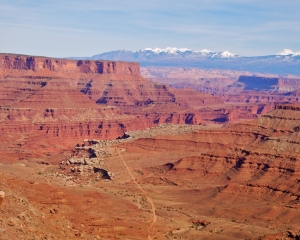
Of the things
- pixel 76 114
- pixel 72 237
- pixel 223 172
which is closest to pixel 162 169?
pixel 223 172

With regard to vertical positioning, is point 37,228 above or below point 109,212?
above

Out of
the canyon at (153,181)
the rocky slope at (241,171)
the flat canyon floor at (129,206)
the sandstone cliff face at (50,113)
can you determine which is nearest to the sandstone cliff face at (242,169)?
the rocky slope at (241,171)

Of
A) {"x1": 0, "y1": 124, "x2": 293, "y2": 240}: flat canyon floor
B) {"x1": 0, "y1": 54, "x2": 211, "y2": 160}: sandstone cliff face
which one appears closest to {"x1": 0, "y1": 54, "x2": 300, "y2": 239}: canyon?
{"x1": 0, "y1": 124, "x2": 293, "y2": 240}: flat canyon floor

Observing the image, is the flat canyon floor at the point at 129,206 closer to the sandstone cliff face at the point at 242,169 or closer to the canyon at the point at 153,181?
the canyon at the point at 153,181

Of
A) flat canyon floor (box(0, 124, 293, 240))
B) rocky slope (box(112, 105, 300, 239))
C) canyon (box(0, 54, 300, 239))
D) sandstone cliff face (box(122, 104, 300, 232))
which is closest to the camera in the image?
flat canyon floor (box(0, 124, 293, 240))

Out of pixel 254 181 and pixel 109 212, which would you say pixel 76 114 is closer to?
pixel 254 181

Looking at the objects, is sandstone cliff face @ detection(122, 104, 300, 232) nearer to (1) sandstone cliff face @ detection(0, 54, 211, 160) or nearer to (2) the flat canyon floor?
(2) the flat canyon floor

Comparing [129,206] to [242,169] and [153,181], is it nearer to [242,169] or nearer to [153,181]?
[153,181]

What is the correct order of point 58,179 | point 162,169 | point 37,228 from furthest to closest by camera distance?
1. point 162,169
2. point 58,179
3. point 37,228

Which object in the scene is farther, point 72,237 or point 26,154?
point 26,154

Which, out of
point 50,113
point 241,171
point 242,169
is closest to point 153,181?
point 241,171

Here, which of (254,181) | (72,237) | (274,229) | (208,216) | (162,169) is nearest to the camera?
(72,237)
